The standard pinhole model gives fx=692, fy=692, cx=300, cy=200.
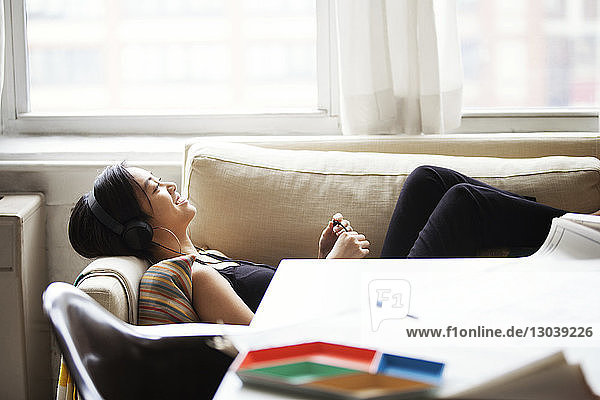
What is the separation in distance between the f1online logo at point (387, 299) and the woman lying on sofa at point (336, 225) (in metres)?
0.67

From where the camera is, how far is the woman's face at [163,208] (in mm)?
1694

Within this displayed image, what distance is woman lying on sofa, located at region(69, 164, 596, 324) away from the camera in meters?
1.61

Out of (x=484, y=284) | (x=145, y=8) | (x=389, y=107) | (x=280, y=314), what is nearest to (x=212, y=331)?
(x=280, y=314)

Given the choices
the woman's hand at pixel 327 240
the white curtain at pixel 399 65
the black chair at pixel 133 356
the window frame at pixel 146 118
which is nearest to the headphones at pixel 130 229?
the woman's hand at pixel 327 240

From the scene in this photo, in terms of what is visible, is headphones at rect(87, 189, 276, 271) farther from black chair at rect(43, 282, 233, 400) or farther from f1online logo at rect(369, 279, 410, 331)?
f1online logo at rect(369, 279, 410, 331)

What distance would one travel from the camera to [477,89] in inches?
97.6

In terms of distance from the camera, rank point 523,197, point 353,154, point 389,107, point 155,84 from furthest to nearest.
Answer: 1. point 155,84
2. point 389,107
3. point 353,154
4. point 523,197

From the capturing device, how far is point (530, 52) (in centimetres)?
244

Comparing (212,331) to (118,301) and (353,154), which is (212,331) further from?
(353,154)

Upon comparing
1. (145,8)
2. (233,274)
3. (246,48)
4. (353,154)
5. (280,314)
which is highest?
(145,8)

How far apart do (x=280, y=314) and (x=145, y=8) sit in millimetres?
2006

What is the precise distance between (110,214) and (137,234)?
92 millimetres

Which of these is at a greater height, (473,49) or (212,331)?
(473,49)

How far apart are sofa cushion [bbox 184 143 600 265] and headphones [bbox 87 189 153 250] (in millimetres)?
241
